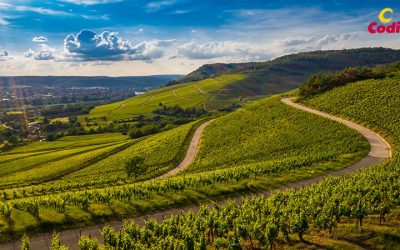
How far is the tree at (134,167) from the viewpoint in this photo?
71.8 metres

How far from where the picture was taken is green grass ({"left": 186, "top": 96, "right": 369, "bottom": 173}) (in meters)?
76.9

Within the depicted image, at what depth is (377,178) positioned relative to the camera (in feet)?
145

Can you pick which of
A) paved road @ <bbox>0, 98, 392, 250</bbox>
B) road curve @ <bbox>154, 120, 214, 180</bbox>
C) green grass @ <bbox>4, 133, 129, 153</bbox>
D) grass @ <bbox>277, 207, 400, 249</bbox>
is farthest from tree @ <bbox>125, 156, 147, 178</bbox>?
green grass @ <bbox>4, 133, 129, 153</bbox>

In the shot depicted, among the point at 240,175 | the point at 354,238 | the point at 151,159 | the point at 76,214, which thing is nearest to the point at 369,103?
the point at 240,175

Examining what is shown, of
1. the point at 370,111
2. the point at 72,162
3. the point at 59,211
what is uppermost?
the point at 370,111

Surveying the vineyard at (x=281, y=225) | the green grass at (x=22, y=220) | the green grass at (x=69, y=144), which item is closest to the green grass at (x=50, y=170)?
the green grass at (x=69, y=144)

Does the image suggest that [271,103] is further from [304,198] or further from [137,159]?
[304,198]

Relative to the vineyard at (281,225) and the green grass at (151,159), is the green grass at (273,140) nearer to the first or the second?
the green grass at (151,159)

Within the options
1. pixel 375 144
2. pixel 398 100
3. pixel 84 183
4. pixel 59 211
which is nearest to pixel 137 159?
pixel 84 183

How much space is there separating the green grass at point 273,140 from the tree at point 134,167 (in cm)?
1106

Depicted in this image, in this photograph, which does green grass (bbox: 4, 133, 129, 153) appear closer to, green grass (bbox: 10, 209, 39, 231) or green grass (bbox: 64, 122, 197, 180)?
green grass (bbox: 64, 122, 197, 180)

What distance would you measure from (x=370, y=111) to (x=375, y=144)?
2253cm

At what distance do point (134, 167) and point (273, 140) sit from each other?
127 feet

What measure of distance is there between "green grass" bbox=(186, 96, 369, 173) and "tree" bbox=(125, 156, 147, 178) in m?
11.1
